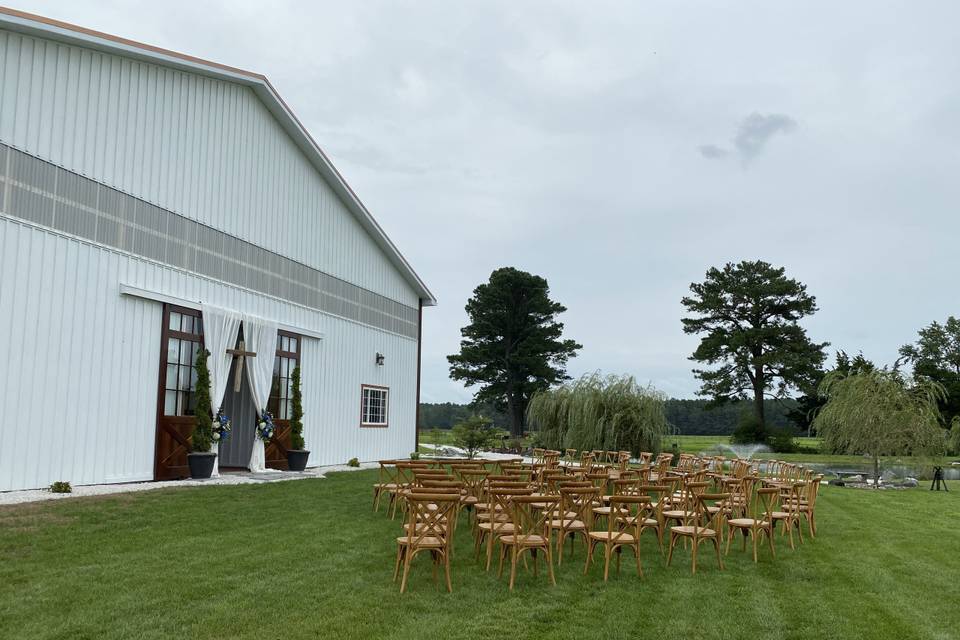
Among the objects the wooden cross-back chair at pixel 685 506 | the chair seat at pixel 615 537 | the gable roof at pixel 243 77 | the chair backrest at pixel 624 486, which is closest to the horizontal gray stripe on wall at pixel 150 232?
the gable roof at pixel 243 77

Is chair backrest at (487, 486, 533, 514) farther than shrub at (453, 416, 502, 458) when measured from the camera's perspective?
No

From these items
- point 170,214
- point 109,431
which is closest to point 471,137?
point 170,214

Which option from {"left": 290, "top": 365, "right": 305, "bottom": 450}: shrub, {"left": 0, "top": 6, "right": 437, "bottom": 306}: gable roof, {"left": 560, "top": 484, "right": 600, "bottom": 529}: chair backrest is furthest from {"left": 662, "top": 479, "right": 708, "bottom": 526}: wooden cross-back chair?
{"left": 0, "top": 6, "right": 437, "bottom": 306}: gable roof

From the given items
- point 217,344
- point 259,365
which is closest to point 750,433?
point 259,365

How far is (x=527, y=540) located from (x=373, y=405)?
13194 mm

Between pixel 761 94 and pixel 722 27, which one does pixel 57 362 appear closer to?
pixel 722 27

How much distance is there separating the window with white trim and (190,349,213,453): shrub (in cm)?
603

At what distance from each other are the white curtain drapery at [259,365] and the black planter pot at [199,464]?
6.18ft

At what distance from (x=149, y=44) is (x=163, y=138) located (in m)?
1.44

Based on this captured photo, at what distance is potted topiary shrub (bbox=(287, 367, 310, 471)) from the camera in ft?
48.3

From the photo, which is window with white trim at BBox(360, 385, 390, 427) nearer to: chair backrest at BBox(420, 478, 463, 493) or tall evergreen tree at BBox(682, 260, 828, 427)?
chair backrest at BBox(420, 478, 463, 493)

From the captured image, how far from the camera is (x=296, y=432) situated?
14992 mm

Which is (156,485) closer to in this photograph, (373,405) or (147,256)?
(147,256)

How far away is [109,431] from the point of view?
10891 mm
